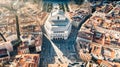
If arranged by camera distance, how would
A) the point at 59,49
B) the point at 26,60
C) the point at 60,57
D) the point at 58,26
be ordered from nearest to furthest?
the point at 26,60, the point at 60,57, the point at 59,49, the point at 58,26

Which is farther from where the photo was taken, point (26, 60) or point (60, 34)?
→ point (60, 34)

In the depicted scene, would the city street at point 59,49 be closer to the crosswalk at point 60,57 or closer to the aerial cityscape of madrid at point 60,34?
the aerial cityscape of madrid at point 60,34

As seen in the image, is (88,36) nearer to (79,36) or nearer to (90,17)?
(79,36)

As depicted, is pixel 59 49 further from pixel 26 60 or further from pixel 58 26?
pixel 26 60

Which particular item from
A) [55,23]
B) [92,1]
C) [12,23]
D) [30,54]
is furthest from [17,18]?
[92,1]

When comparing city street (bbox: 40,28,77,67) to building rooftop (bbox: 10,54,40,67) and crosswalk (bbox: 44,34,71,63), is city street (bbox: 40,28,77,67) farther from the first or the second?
building rooftop (bbox: 10,54,40,67)

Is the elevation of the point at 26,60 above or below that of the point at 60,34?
below

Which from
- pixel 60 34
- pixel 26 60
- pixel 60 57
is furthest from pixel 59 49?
pixel 26 60
